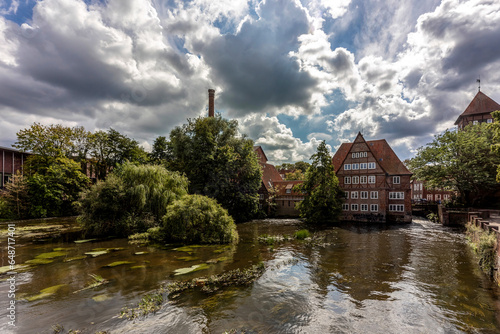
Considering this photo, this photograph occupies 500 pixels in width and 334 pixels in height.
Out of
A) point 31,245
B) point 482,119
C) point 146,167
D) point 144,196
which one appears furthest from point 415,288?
point 482,119

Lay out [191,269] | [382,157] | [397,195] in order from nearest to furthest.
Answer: [191,269], [397,195], [382,157]

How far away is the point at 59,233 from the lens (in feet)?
69.3

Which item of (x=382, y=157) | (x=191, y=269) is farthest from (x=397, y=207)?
(x=191, y=269)

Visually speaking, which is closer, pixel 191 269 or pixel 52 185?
pixel 191 269

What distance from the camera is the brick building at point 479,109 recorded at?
44.2 metres

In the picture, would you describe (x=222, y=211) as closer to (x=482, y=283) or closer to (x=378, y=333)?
(x=378, y=333)

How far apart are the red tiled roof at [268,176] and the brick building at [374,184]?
1291cm

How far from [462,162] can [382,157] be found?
9.23 metres

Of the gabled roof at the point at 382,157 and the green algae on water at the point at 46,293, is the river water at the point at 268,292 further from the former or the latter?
the gabled roof at the point at 382,157

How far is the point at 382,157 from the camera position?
36000 mm

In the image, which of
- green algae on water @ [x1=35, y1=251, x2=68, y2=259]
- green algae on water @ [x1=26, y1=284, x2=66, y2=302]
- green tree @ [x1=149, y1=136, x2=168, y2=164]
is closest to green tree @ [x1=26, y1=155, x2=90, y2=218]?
green tree @ [x1=149, y1=136, x2=168, y2=164]

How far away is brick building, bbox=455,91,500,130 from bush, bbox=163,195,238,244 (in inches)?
2069

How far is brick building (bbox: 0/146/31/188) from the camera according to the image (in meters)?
33.4

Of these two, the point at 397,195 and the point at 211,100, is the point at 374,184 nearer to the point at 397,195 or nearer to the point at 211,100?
the point at 397,195
